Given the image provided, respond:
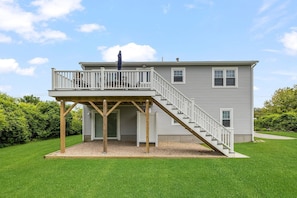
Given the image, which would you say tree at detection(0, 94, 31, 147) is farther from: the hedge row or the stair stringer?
the hedge row

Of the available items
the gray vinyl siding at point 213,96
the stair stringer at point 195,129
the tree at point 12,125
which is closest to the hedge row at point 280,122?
the gray vinyl siding at point 213,96

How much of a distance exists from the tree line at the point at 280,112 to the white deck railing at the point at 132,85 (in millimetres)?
17659

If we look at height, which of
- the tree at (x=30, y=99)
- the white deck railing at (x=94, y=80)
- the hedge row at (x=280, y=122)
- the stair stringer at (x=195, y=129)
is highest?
the white deck railing at (x=94, y=80)

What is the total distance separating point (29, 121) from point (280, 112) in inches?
1086

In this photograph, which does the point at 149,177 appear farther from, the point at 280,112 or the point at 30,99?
the point at 280,112

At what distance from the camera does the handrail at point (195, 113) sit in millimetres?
10344

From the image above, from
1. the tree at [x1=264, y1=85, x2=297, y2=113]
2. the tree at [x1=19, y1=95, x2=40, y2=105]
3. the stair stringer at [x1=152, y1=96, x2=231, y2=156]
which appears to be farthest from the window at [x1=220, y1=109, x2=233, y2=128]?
the tree at [x1=19, y1=95, x2=40, y2=105]

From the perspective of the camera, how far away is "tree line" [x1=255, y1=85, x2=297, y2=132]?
81.8 feet

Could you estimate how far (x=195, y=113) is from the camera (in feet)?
34.7

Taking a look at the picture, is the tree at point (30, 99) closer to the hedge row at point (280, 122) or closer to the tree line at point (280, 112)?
the tree line at point (280, 112)

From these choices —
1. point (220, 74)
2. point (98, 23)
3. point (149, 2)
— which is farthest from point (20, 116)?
point (220, 74)

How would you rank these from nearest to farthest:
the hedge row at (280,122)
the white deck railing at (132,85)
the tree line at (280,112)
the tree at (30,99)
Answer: the white deck railing at (132,85)
the hedge row at (280,122)
the tree line at (280,112)
the tree at (30,99)

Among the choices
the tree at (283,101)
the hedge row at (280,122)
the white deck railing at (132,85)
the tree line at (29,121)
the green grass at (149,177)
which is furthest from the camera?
the tree at (283,101)

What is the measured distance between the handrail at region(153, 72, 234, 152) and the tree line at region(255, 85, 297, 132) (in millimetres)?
17659
